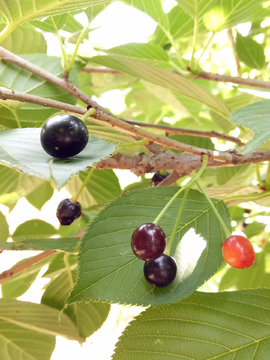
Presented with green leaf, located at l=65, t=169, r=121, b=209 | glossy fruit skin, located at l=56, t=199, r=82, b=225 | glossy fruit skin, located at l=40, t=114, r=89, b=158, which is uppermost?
green leaf, located at l=65, t=169, r=121, b=209

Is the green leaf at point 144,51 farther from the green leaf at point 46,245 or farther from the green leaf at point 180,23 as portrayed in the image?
the green leaf at point 46,245

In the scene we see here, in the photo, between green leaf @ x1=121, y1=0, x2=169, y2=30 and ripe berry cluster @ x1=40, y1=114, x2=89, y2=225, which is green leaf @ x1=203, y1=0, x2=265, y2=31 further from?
ripe berry cluster @ x1=40, y1=114, x2=89, y2=225

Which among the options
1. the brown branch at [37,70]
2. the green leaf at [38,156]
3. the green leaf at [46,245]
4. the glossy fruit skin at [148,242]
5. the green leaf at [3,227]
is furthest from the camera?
the green leaf at [3,227]

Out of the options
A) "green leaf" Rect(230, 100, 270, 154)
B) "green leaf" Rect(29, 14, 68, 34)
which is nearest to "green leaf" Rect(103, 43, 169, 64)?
"green leaf" Rect(29, 14, 68, 34)

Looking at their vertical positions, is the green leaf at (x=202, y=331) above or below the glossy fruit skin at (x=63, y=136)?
below

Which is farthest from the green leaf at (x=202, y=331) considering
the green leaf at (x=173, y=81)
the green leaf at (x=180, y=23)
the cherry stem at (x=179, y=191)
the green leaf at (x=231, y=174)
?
the green leaf at (x=180, y=23)
